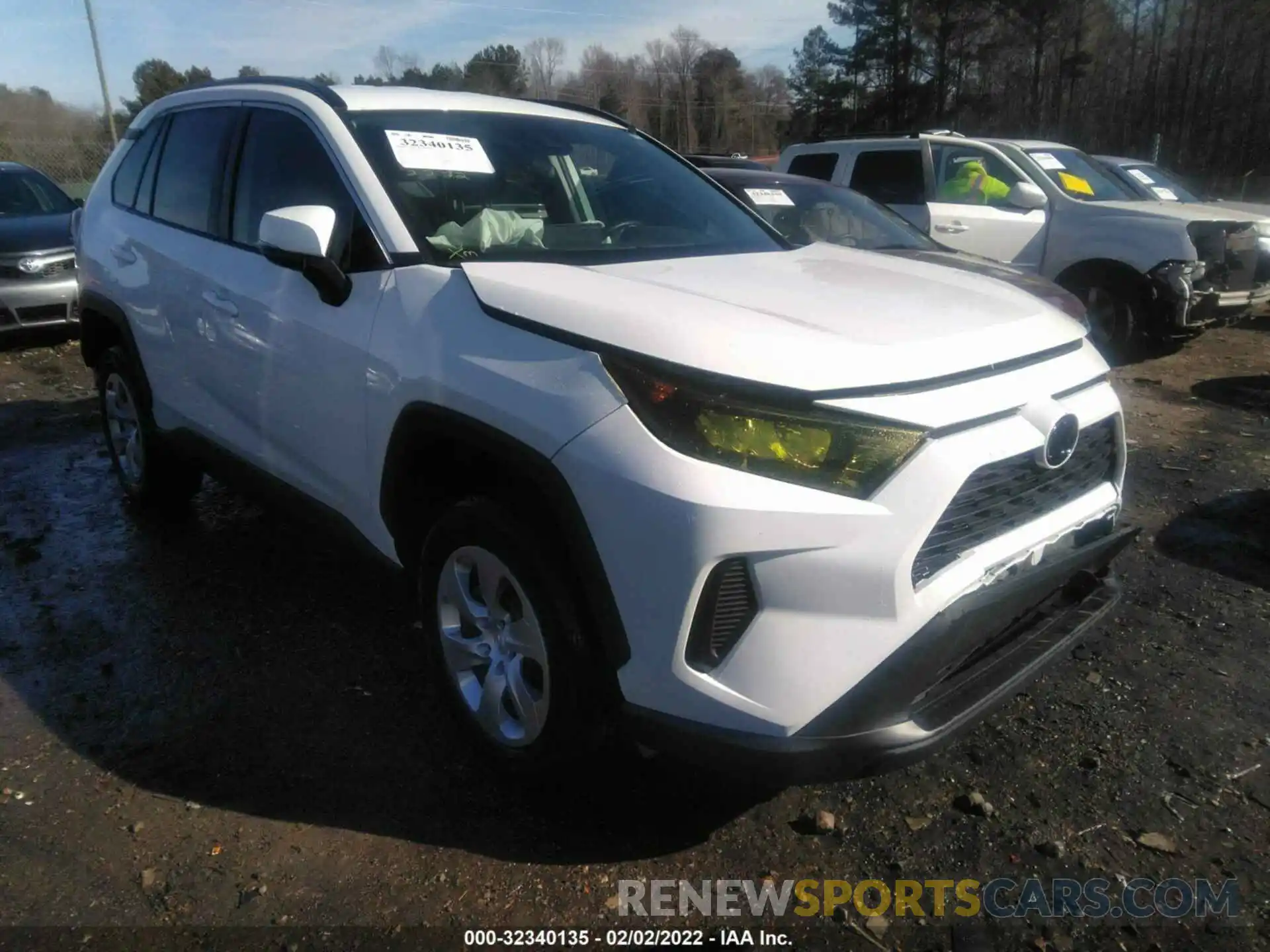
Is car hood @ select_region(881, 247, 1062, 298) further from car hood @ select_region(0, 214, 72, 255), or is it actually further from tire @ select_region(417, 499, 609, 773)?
car hood @ select_region(0, 214, 72, 255)

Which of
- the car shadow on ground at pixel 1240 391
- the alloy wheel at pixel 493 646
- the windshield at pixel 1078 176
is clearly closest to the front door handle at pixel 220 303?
the alloy wheel at pixel 493 646

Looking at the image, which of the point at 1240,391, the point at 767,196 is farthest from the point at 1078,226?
the point at 767,196

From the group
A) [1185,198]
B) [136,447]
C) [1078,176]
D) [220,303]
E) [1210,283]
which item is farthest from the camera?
[1185,198]

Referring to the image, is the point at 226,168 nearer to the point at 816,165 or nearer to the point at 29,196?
the point at 816,165

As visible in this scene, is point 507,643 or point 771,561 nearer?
point 771,561

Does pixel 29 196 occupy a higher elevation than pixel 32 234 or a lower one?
higher

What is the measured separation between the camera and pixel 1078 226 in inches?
326

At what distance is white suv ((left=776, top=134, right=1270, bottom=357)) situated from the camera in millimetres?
7887

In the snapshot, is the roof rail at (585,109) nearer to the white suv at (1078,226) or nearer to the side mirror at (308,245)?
the side mirror at (308,245)

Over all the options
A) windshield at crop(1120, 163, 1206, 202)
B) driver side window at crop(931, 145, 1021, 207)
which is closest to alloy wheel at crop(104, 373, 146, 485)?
driver side window at crop(931, 145, 1021, 207)

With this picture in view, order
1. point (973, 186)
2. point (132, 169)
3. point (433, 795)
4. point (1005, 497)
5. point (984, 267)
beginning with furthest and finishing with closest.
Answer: point (973, 186)
point (984, 267)
point (132, 169)
point (433, 795)
point (1005, 497)

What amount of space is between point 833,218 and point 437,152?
4.16 m

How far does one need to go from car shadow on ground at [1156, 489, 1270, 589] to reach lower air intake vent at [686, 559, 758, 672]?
2963 mm

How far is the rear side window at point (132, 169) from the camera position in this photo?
14.0ft
